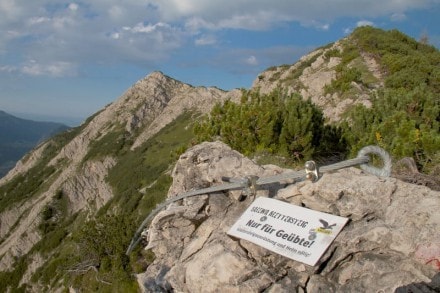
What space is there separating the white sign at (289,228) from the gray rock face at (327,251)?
0.40 feet

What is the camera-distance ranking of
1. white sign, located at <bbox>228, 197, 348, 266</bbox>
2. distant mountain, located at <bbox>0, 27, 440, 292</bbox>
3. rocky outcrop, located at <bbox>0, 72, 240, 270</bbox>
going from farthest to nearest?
rocky outcrop, located at <bbox>0, 72, 240, 270</bbox> → distant mountain, located at <bbox>0, 27, 440, 292</bbox> → white sign, located at <bbox>228, 197, 348, 266</bbox>

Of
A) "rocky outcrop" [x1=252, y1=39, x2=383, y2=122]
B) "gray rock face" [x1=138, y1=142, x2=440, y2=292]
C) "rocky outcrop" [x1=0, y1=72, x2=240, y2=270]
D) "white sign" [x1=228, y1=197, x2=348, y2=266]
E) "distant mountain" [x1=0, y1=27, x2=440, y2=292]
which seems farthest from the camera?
"rocky outcrop" [x1=0, y1=72, x2=240, y2=270]

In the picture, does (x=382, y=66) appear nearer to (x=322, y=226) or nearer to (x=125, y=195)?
(x=322, y=226)

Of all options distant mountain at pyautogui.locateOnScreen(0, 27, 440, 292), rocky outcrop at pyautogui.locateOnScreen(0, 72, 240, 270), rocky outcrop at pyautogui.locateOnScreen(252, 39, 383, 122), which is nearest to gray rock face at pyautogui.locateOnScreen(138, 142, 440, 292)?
distant mountain at pyautogui.locateOnScreen(0, 27, 440, 292)

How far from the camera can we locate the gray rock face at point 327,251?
407 cm

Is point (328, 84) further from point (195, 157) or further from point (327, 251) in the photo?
point (327, 251)

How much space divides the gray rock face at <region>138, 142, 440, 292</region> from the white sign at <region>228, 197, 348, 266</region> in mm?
122

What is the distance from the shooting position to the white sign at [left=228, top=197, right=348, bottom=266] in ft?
14.6

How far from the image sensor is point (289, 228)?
188 inches

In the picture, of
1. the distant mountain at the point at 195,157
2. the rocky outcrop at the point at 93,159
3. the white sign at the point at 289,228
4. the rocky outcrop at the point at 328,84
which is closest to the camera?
the white sign at the point at 289,228

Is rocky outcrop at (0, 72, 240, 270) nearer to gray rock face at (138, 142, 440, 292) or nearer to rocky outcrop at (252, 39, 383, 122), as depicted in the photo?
rocky outcrop at (252, 39, 383, 122)

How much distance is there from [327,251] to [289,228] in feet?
1.73

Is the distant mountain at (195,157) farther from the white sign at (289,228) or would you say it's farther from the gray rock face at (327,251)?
Answer: the white sign at (289,228)

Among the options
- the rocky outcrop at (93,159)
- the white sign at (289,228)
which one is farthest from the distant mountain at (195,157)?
the rocky outcrop at (93,159)
